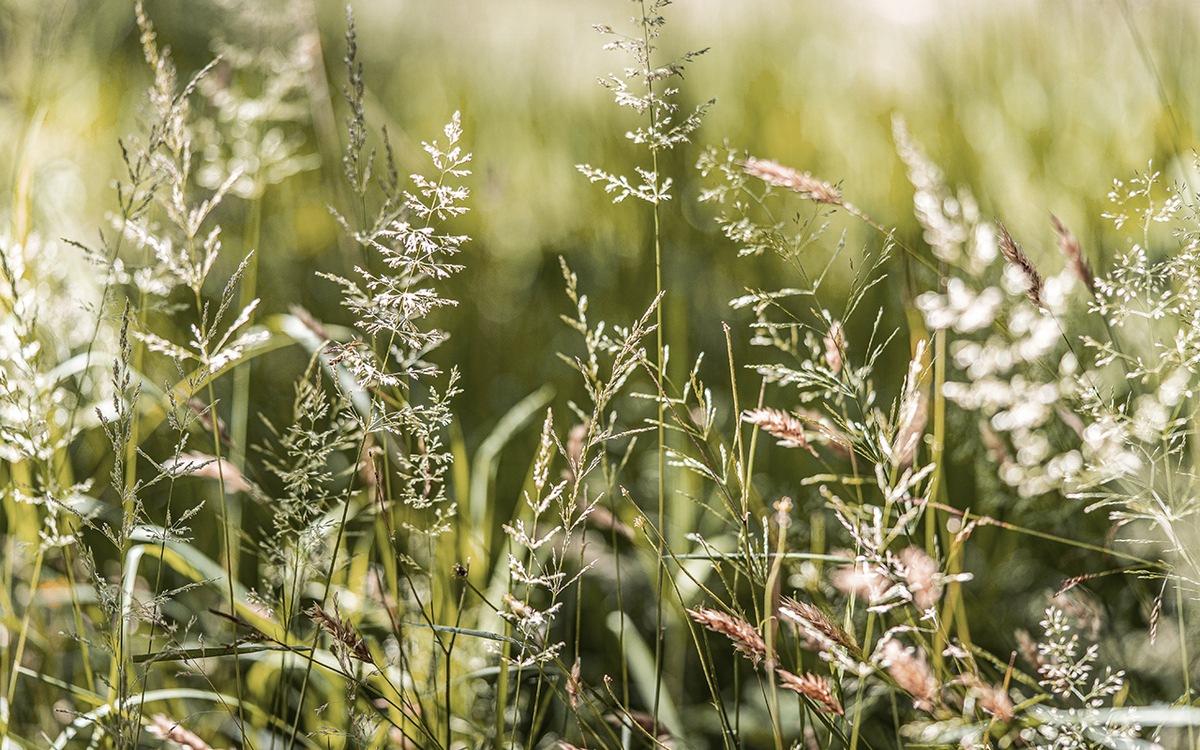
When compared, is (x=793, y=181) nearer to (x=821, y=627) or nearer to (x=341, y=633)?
(x=821, y=627)

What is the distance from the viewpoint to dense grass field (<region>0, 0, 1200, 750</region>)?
35.6 inches

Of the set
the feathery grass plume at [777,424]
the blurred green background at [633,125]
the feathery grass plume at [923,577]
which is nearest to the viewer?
the feathery grass plume at [923,577]

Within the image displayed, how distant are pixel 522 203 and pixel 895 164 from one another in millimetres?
986

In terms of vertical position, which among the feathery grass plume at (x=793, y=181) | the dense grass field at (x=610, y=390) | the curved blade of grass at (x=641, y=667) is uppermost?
the feathery grass plume at (x=793, y=181)

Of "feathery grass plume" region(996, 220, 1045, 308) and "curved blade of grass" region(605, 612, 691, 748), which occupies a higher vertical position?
"feathery grass plume" region(996, 220, 1045, 308)

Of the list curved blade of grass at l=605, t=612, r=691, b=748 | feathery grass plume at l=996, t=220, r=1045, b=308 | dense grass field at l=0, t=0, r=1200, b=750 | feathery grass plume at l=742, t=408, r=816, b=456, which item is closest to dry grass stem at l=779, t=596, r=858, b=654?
dense grass field at l=0, t=0, r=1200, b=750

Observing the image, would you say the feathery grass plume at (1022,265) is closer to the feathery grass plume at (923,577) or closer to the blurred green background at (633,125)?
the feathery grass plume at (923,577)

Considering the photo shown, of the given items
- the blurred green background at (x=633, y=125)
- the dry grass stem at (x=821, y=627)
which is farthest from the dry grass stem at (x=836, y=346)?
the blurred green background at (x=633, y=125)

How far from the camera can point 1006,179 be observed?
2.49 metres

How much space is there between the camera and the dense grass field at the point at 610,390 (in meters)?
0.90

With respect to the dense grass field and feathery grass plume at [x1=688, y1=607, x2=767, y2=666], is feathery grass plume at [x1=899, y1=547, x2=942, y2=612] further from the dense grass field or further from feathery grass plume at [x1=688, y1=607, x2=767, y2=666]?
feathery grass plume at [x1=688, y1=607, x2=767, y2=666]

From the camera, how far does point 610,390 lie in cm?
88

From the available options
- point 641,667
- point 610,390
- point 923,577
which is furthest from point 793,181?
point 641,667

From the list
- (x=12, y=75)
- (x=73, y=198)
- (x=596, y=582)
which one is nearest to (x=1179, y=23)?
(x=596, y=582)
